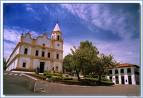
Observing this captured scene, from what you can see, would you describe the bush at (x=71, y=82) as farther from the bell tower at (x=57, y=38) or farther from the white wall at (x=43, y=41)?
the white wall at (x=43, y=41)

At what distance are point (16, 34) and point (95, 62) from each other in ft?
4.43

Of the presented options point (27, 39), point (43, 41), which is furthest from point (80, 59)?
point (27, 39)

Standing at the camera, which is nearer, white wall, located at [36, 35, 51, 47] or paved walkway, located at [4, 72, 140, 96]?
paved walkway, located at [4, 72, 140, 96]

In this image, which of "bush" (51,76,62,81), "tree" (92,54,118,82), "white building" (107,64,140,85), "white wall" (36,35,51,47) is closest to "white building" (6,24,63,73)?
"white wall" (36,35,51,47)

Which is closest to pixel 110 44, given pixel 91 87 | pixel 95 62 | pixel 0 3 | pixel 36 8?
pixel 95 62

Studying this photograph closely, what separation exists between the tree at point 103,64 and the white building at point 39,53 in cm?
58

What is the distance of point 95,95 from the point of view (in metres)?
4.16

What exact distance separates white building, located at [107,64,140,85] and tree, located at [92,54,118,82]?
81mm

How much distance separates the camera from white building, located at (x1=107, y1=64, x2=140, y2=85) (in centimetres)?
420

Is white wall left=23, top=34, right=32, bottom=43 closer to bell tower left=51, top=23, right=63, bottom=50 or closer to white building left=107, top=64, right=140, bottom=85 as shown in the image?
bell tower left=51, top=23, right=63, bottom=50

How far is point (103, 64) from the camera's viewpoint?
4.47 m

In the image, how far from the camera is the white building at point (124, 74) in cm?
420

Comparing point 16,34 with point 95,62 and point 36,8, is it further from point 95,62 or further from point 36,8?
point 95,62

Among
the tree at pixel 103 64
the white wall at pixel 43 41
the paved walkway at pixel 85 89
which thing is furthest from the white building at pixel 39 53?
the tree at pixel 103 64
